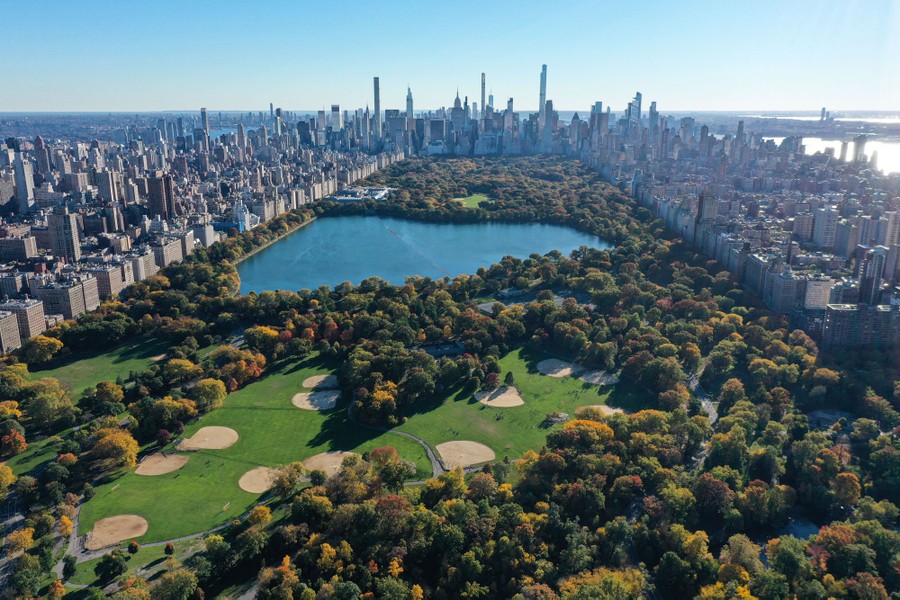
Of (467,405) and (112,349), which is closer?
(467,405)

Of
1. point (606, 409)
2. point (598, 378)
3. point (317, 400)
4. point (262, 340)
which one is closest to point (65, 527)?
point (317, 400)

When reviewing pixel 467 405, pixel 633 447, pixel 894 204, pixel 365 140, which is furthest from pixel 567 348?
pixel 365 140

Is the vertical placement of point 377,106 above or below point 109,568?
above

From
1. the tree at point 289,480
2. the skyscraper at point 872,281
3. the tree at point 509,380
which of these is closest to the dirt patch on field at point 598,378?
the tree at point 509,380

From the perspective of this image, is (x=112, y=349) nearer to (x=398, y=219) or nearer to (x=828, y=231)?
(x=398, y=219)

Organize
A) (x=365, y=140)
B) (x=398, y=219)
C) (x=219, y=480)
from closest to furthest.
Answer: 1. (x=219, y=480)
2. (x=398, y=219)
3. (x=365, y=140)

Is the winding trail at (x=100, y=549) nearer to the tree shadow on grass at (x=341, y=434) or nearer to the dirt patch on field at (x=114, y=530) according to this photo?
the dirt patch on field at (x=114, y=530)

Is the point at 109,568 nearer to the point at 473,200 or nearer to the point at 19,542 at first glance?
the point at 19,542

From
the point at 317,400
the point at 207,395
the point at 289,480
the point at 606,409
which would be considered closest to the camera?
the point at 289,480
